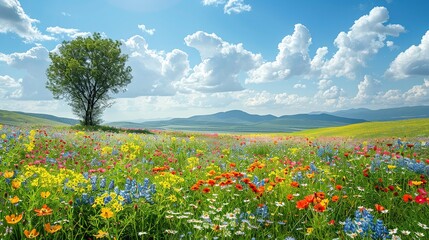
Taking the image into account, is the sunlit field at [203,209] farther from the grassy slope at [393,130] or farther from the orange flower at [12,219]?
the grassy slope at [393,130]

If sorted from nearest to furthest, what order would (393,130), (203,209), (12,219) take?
(12,219) < (203,209) < (393,130)

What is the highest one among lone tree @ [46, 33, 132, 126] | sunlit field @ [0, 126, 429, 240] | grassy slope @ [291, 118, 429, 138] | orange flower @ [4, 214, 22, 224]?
lone tree @ [46, 33, 132, 126]

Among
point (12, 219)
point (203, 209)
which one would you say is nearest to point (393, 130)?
point (203, 209)

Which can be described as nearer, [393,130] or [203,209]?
[203,209]

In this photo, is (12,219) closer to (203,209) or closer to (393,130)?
(203,209)

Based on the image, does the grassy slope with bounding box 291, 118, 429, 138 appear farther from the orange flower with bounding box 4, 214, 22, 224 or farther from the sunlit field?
the orange flower with bounding box 4, 214, 22, 224

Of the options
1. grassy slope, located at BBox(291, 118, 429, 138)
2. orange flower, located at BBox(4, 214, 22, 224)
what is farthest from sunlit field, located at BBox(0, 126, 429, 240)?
grassy slope, located at BBox(291, 118, 429, 138)

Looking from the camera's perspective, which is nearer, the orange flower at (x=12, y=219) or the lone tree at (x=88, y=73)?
the orange flower at (x=12, y=219)

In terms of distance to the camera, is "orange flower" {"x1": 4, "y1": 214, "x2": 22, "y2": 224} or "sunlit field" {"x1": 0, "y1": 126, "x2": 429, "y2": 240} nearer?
"orange flower" {"x1": 4, "y1": 214, "x2": 22, "y2": 224}

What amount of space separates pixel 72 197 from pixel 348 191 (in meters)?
5.36

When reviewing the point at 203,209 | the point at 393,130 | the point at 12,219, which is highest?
the point at 12,219

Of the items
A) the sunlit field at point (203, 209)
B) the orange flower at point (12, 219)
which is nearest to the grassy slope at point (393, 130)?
the sunlit field at point (203, 209)

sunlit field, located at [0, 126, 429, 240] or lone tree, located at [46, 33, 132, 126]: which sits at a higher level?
lone tree, located at [46, 33, 132, 126]

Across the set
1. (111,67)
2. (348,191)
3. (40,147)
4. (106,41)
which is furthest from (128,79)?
(348,191)
